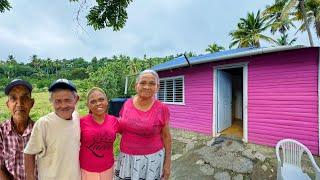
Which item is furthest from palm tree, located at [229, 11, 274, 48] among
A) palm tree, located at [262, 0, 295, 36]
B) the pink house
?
the pink house

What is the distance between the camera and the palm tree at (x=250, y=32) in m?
28.2

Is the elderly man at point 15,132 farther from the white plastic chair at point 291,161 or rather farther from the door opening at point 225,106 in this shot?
the door opening at point 225,106

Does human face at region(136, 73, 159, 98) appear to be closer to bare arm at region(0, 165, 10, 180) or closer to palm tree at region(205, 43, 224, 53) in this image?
bare arm at region(0, 165, 10, 180)

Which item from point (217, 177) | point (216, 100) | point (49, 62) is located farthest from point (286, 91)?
point (49, 62)

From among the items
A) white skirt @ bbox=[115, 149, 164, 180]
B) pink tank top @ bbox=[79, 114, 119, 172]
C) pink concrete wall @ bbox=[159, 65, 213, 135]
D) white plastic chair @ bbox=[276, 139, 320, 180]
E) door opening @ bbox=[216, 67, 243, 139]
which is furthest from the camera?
pink concrete wall @ bbox=[159, 65, 213, 135]

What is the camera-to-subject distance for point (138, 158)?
2623mm

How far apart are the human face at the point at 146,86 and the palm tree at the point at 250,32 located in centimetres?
2719

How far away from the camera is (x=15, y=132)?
2061mm

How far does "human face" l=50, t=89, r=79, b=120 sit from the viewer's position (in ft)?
7.07

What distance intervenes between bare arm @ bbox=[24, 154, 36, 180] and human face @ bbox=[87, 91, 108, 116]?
25.3 inches

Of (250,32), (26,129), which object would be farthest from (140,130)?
(250,32)

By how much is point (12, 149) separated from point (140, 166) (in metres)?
1.06

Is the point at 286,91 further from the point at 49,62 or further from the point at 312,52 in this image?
the point at 49,62

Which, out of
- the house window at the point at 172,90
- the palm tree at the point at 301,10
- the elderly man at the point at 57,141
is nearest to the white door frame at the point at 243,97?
the house window at the point at 172,90
